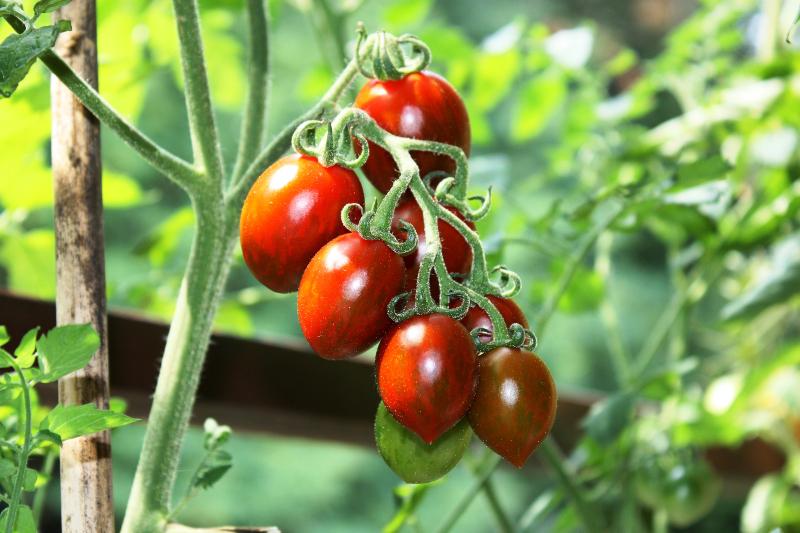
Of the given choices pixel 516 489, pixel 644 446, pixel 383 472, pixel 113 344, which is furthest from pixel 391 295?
pixel 516 489

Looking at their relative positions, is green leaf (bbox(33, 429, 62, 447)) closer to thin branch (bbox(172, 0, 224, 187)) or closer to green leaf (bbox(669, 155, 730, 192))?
thin branch (bbox(172, 0, 224, 187))

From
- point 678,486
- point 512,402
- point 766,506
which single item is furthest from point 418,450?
point 766,506

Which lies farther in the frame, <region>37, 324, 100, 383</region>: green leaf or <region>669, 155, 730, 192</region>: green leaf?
<region>669, 155, 730, 192</region>: green leaf

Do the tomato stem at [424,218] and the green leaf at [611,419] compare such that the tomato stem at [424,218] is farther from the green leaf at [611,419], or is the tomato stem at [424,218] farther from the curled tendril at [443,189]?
the green leaf at [611,419]

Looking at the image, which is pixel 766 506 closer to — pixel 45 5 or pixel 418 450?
pixel 418 450

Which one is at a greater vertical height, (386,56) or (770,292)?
(386,56)

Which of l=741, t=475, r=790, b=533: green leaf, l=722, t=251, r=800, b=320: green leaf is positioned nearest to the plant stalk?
l=722, t=251, r=800, b=320: green leaf

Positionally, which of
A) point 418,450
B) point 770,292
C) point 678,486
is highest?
point 418,450
